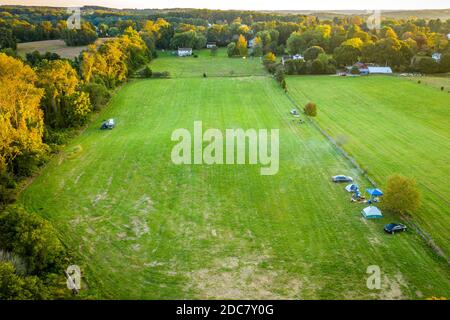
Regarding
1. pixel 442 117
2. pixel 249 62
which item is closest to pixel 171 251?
pixel 442 117

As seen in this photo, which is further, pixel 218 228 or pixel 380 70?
pixel 380 70

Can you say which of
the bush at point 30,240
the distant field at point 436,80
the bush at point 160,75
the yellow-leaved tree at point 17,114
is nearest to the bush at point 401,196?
the bush at point 30,240

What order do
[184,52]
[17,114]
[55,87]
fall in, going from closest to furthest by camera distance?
[17,114] < [55,87] < [184,52]

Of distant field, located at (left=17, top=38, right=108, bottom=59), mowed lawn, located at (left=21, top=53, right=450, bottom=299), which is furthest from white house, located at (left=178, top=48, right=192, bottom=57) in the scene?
mowed lawn, located at (left=21, top=53, right=450, bottom=299)

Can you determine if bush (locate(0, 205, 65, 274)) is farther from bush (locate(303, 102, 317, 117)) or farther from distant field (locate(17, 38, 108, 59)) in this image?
distant field (locate(17, 38, 108, 59))

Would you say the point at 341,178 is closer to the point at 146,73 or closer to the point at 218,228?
the point at 218,228

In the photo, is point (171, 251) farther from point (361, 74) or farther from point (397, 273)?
point (361, 74)

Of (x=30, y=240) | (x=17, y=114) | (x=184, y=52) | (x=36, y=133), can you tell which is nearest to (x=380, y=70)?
(x=184, y=52)
